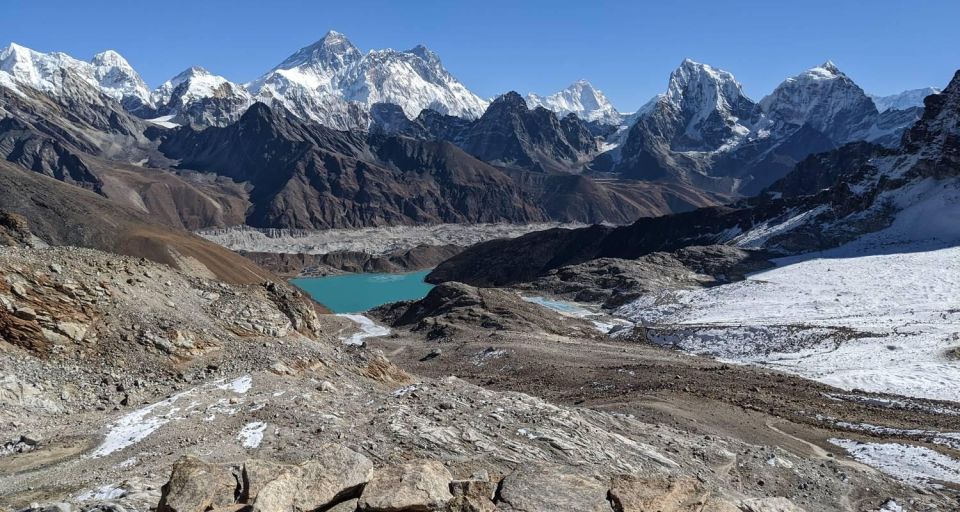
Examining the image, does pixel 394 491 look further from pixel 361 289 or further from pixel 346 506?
pixel 361 289

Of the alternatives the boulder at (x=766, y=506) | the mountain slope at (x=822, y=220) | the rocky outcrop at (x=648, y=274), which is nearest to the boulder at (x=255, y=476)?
the boulder at (x=766, y=506)

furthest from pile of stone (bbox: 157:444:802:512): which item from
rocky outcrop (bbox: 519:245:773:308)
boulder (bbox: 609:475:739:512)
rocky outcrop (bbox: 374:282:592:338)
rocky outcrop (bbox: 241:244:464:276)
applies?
rocky outcrop (bbox: 241:244:464:276)

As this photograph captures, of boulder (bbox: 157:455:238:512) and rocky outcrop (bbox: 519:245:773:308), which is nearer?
boulder (bbox: 157:455:238:512)

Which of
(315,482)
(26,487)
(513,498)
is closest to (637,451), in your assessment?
(513,498)

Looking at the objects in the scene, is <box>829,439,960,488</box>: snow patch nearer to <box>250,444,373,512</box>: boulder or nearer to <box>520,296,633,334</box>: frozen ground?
<box>250,444,373,512</box>: boulder

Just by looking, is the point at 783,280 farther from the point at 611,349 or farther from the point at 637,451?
the point at 637,451

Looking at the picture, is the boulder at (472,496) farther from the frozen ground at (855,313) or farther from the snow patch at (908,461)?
the frozen ground at (855,313)

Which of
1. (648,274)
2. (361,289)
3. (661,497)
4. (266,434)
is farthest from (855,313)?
(361,289)
